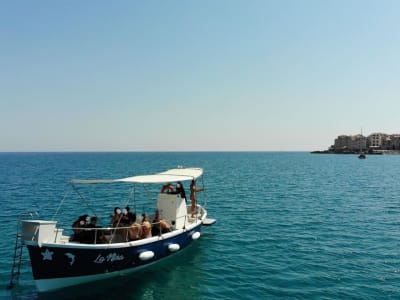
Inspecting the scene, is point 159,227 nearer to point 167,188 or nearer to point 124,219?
point 124,219

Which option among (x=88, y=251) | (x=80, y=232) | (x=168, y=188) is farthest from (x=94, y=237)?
(x=168, y=188)

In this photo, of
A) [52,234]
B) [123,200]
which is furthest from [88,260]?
[123,200]

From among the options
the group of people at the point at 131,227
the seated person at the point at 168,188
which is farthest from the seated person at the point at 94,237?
the seated person at the point at 168,188

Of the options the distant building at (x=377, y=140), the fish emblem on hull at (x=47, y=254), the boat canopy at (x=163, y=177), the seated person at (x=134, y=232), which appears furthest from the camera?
the distant building at (x=377, y=140)

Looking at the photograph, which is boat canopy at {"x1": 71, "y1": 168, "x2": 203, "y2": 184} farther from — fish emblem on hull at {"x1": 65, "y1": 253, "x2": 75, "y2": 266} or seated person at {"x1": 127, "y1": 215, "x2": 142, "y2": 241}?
fish emblem on hull at {"x1": 65, "y1": 253, "x2": 75, "y2": 266}

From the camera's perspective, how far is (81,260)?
11.0m

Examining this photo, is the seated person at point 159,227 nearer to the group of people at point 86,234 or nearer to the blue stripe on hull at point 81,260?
the blue stripe on hull at point 81,260

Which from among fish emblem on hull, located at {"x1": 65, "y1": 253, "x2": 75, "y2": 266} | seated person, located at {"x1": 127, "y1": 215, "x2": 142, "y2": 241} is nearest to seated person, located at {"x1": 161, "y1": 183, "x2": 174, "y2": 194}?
seated person, located at {"x1": 127, "y1": 215, "x2": 142, "y2": 241}

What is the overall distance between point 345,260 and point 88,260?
1085 cm

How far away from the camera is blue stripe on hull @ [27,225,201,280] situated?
34.4 feet

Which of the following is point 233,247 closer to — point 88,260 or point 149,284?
point 149,284

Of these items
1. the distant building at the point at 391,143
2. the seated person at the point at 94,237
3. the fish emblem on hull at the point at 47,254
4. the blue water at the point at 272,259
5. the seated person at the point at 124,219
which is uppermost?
the distant building at the point at 391,143

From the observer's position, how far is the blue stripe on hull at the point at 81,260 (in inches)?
413

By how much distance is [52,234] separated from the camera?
10781 millimetres
